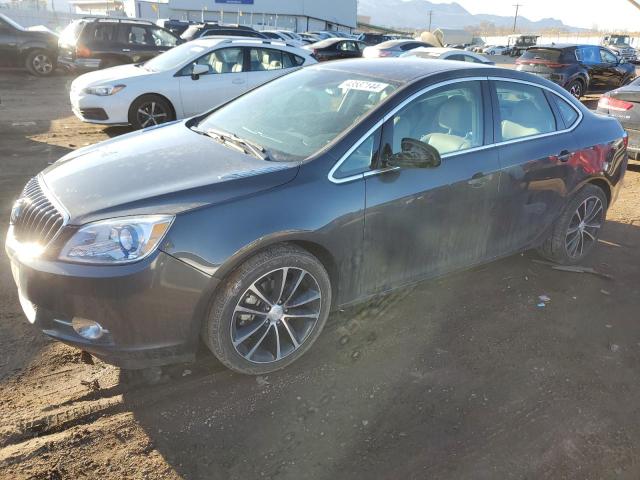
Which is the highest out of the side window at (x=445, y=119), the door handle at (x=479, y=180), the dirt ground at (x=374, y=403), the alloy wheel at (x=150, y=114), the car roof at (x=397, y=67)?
the car roof at (x=397, y=67)

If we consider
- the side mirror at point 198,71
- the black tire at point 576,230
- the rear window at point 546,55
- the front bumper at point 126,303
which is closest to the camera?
the front bumper at point 126,303

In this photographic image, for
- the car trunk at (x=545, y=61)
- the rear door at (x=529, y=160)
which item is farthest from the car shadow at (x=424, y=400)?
the car trunk at (x=545, y=61)

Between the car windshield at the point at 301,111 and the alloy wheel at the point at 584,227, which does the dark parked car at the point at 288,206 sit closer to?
the car windshield at the point at 301,111

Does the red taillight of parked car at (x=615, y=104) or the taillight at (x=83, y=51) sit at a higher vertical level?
the taillight at (x=83, y=51)

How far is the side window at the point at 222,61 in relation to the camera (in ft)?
28.6

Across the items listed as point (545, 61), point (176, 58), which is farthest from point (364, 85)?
point (545, 61)

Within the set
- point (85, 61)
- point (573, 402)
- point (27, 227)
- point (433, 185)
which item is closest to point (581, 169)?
point (433, 185)

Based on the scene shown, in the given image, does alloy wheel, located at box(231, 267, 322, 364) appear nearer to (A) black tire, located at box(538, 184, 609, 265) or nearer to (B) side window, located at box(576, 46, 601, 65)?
(A) black tire, located at box(538, 184, 609, 265)

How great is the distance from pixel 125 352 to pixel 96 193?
0.84m

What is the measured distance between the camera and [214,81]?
8.77 meters

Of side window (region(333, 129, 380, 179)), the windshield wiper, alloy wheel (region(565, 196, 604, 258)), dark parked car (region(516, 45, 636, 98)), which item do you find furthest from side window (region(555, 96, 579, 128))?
dark parked car (region(516, 45, 636, 98))

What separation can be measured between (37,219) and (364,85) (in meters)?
2.16

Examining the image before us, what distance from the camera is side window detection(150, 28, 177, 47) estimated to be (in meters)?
14.2

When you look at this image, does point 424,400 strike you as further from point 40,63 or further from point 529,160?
point 40,63
